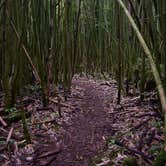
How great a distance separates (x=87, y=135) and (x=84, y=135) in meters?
0.03

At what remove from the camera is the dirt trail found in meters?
2.64

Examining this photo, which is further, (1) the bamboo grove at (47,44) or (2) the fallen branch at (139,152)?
(1) the bamboo grove at (47,44)

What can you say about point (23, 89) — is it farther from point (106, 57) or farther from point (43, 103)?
point (106, 57)

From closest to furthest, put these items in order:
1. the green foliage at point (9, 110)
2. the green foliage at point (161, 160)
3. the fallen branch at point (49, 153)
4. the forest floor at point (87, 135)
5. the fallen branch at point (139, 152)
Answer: the green foliage at point (161, 160) < the fallen branch at point (139, 152) < the forest floor at point (87, 135) < the fallen branch at point (49, 153) < the green foliage at point (9, 110)

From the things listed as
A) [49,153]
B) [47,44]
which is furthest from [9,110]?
[47,44]

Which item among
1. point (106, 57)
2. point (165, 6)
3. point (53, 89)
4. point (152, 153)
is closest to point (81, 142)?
point (152, 153)

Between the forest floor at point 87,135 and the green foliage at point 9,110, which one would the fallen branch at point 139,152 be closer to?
the forest floor at point 87,135

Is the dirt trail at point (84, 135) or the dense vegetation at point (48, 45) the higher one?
the dense vegetation at point (48, 45)

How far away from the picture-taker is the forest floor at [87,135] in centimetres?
255

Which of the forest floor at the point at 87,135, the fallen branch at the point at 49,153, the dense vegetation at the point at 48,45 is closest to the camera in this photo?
the forest floor at the point at 87,135

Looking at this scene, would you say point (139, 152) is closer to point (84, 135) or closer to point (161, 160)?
point (161, 160)

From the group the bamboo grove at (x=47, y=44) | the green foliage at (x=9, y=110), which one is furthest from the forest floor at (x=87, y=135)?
the bamboo grove at (x=47, y=44)

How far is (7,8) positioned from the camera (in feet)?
11.3

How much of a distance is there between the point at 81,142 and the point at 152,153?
81cm
